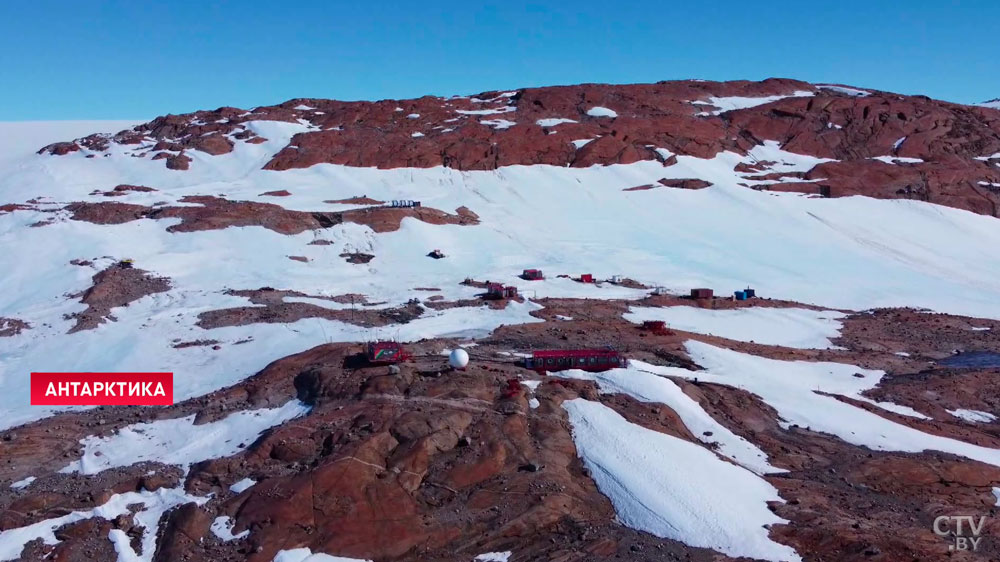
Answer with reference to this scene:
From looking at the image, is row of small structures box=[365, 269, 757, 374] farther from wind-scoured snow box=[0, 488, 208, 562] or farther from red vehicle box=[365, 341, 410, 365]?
wind-scoured snow box=[0, 488, 208, 562]

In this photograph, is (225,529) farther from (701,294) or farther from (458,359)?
(701,294)

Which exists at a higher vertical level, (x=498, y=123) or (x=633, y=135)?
(x=498, y=123)

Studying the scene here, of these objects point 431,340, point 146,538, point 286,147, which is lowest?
point 146,538

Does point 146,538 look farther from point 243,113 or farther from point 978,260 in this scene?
point 243,113

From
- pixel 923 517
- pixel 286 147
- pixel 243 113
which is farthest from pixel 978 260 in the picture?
pixel 243 113

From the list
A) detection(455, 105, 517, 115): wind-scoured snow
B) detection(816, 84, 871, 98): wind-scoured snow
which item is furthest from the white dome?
detection(816, 84, 871, 98): wind-scoured snow

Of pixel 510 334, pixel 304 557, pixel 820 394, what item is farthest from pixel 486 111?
pixel 304 557
